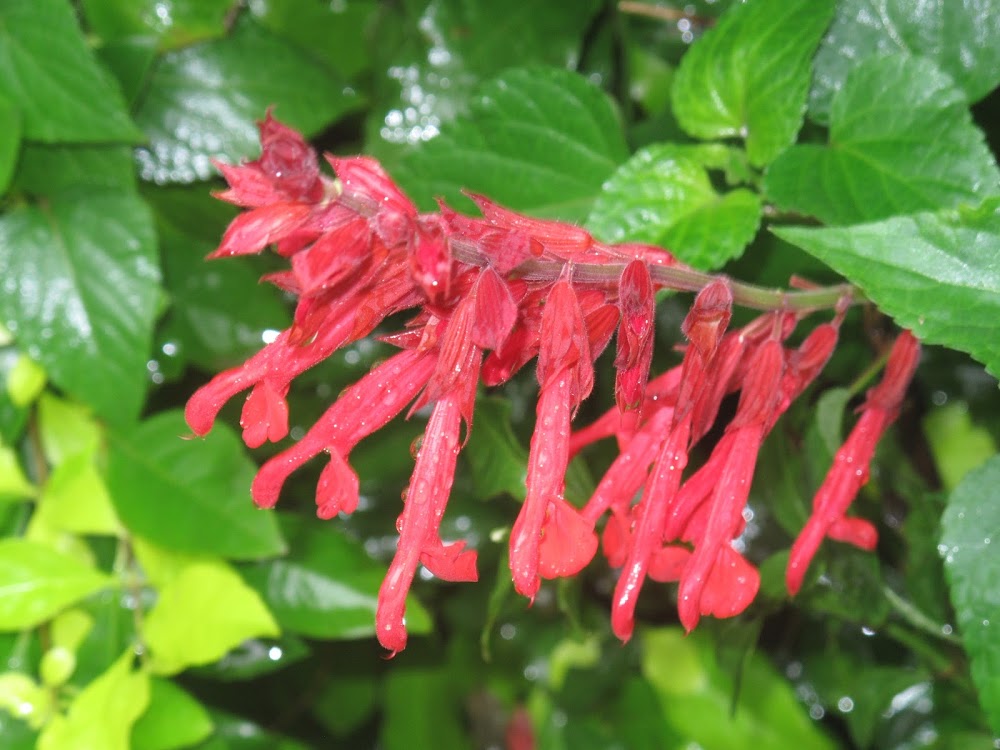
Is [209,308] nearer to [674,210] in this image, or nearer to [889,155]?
[674,210]

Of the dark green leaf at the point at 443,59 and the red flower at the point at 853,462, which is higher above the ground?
the dark green leaf at the point at 443,59

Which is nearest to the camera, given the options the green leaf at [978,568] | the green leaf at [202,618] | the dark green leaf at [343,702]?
the green leaf at [978,568]

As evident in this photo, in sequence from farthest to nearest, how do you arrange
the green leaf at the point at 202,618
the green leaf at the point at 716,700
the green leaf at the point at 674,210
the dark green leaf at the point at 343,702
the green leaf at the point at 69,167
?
the dark green leaf at the point at 343,702 < the green leaf at the point at 716,700 < the green leaf at the point at 69,167 < the green leaf at the point at 202,618 < the green leaf at the point at 674,210

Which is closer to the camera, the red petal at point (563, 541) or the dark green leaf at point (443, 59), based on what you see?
the red petal at point (563, 541)

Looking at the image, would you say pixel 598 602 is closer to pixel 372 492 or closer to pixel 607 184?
pixel 372 492

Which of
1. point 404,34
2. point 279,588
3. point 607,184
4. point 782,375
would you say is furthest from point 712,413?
point 404,34

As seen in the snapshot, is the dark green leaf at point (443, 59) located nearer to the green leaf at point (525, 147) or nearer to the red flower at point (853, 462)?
the green leaf at point (525, 147)

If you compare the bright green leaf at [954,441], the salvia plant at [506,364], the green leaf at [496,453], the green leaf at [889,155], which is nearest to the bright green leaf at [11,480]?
the salvia plant at [506,364]

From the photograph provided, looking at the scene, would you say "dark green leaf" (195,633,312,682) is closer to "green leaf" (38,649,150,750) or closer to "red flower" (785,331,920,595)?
"green leaf" (38,649,150,750)

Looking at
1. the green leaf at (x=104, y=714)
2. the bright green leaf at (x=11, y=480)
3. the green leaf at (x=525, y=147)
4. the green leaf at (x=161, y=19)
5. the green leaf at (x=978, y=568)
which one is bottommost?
the green leaf at (x=104, y=714)
